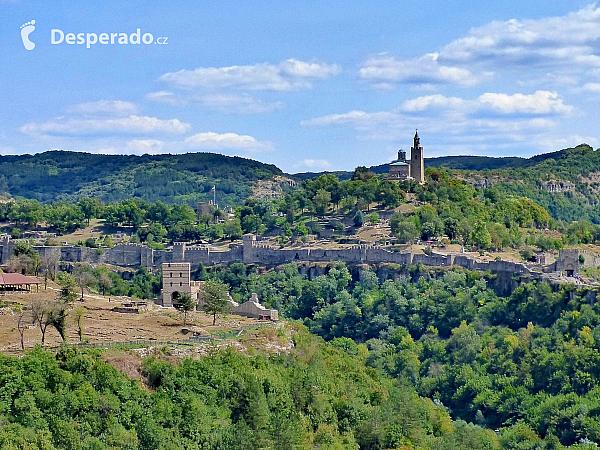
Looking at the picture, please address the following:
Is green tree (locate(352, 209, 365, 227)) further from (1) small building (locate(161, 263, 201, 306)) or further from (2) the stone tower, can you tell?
(1) small building (locate(161, 263, 201, 306))

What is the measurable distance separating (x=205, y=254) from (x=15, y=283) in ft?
153

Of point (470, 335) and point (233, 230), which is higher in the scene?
point (233, 230)

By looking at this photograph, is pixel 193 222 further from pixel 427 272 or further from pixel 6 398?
pixel 6 398

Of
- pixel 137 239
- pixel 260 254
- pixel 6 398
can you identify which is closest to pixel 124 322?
pixel 6 398

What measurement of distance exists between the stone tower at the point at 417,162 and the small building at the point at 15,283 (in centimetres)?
6429

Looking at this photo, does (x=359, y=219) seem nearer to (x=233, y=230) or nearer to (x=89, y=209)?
(x=233, y=230)

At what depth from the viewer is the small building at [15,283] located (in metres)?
61.0

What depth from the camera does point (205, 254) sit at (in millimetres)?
107375

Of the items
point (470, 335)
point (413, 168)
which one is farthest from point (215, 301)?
point (413, 168)

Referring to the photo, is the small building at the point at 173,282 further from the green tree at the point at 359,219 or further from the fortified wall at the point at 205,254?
the green tree at the point at 359,219

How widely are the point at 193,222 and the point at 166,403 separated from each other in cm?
7811

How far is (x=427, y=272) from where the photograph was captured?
3767 inches

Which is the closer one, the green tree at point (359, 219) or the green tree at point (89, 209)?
the green tree at point (359, 219)

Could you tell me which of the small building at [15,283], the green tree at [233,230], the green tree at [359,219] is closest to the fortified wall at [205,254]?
the green tree at [233,230]
